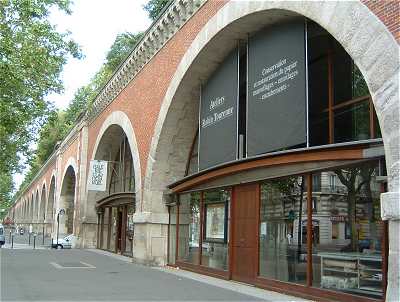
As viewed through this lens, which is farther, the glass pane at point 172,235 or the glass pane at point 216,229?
the glass pane at point 172,235

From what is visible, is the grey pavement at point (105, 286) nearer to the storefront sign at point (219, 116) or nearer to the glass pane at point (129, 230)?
the storefront sign at point (219, 116)

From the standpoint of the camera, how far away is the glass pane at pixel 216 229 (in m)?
14.4

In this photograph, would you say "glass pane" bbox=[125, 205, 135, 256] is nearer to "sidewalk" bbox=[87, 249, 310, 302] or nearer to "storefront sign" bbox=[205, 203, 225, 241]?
"sidewalk" bbox=[87, 249, 310, 302]

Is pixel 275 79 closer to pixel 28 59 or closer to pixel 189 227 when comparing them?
pixel 189 227

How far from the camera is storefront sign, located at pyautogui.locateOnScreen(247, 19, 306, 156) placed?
37.6 ft

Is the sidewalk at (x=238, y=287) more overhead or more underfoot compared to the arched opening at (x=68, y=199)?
more underfoot

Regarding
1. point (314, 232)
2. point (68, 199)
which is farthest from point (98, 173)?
point (68, 199)

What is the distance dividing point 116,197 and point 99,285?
475 inches

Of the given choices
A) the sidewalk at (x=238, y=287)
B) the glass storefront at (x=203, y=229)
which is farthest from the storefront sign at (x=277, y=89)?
the sidewalk at (x=238, y=287)

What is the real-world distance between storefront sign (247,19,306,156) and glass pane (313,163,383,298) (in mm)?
1458

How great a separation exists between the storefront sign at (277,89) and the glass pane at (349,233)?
146 centimetres

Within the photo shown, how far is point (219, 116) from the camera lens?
15188mm

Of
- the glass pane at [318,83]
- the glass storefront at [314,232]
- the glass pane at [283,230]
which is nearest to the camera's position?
the glass storefront at [314,232]

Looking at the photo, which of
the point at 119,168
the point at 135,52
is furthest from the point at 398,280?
the point at 119,168
